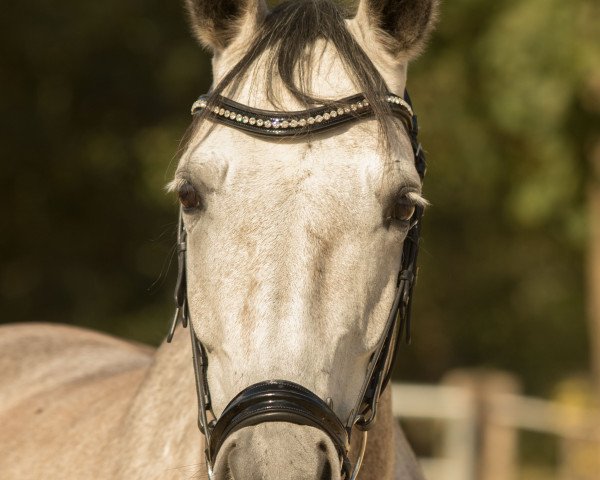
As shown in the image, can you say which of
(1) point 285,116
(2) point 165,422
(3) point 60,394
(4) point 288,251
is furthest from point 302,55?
Answer: (3) point 60,394

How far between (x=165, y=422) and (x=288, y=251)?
3.01 ft

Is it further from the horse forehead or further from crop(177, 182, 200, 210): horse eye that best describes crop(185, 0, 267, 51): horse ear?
crop(177, 182, 200, 210): horse eye

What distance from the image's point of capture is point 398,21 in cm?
326

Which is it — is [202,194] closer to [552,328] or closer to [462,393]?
[462,393]

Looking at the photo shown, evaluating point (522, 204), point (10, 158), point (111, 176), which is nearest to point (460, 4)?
point (522, 204)

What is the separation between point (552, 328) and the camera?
82.6 feet

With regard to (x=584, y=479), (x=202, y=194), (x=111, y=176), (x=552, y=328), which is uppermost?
(x=202, y=194)

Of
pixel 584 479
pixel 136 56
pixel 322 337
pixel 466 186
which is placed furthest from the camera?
pixel 466 186

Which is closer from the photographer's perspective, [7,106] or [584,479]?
[584,479]

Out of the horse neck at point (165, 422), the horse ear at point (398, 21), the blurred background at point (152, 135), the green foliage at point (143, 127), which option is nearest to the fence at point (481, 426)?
the blurred background at point (152, 135)

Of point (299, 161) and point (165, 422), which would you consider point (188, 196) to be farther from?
point (165, 422)

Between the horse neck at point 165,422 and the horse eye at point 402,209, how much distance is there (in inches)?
34.1

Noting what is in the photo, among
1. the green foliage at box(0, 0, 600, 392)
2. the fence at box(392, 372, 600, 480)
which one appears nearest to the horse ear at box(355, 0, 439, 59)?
the fence at box(392, 372, 600, 480)

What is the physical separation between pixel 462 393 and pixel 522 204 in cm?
457
